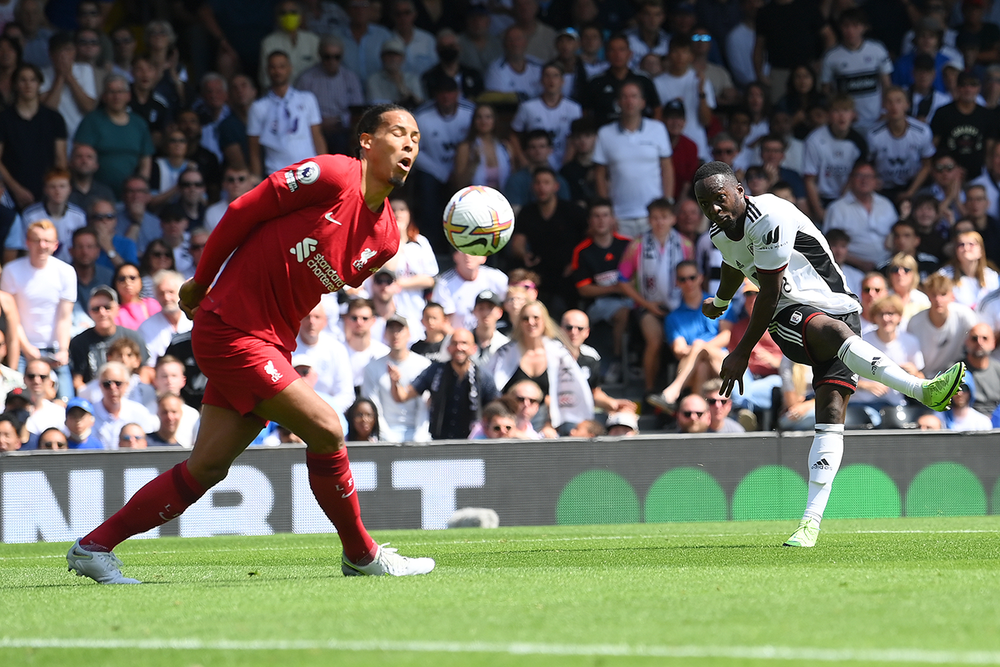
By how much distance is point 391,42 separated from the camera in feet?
52.7

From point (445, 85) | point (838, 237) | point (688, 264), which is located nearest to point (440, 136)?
point (445, 85)

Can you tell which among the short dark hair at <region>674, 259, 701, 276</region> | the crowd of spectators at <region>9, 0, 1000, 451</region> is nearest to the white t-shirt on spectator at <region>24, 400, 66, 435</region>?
the crowd of spectators at <region>9, 0, 1000, 451</region>

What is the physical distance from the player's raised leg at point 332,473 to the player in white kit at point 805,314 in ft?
8.18

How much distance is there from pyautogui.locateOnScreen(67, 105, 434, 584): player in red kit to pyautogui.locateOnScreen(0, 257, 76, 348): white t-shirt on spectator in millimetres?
6974

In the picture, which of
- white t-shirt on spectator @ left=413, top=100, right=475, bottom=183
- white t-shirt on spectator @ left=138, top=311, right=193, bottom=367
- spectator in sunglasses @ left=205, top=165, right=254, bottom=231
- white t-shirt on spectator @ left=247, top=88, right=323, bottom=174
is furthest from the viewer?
white t-shirt on spectator @ left=413, top=100, right=475, bottom=183

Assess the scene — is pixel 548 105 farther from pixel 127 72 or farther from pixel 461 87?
pixel 127 72

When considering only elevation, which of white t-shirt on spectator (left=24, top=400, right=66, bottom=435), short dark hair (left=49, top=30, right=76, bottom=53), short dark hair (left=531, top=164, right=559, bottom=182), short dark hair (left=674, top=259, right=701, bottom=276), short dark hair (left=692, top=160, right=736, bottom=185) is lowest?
white t-shirt on spectator (left=24, top=400, right=66, bottom=435)

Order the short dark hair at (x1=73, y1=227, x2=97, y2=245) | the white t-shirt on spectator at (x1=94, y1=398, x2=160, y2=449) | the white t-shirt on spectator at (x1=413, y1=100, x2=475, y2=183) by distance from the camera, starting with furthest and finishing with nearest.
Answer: the white t-shirt on spectator at (x1=413, y1=100, x2=475, y2=183)
the short dark hair at (x1=73, y1=227, x2=97, y2=245)
the white t-shirt on spectator at (x1=94, y1=398, x2=160, y2=449)

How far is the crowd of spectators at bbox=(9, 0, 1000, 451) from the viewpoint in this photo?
12.6m

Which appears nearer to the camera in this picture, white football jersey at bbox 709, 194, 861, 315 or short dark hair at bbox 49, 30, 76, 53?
white football jersey at bbox 709, 194, 861, 315

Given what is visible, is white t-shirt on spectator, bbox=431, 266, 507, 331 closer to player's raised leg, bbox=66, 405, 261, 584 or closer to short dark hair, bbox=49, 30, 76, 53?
short dark hair, bbox=49, 30, 76, 53

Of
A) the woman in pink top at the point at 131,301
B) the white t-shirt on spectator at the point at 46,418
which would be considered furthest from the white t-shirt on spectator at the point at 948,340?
the white t-shirt on spectator at the point at 46,418

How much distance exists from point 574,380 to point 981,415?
12.8 ft

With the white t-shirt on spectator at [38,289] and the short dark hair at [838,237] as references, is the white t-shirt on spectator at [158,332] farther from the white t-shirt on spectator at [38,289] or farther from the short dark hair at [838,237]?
the short dark hair at [838,237]
